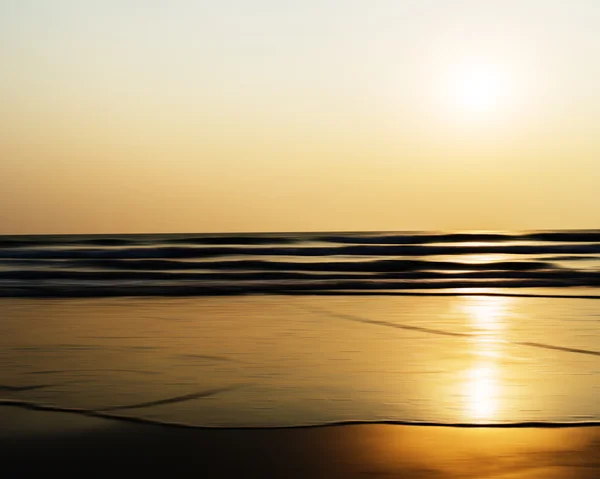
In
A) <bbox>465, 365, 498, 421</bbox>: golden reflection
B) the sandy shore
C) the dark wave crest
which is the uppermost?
the dark wave crest

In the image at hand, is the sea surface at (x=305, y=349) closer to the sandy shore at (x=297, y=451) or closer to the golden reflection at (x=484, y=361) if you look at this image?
the golden reflection at (x=484, y=361)

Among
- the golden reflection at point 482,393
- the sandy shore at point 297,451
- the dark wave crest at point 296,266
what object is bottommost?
the sandy shore at point 297,451

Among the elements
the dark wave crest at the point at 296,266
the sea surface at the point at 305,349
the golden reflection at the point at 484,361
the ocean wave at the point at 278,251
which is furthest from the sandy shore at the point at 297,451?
the ocean wave at the point at 278,251

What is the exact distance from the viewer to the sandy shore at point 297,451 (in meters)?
2.91

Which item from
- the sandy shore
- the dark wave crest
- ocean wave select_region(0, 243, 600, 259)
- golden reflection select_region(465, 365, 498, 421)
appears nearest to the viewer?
the sandy shore

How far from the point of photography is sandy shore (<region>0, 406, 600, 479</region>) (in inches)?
114

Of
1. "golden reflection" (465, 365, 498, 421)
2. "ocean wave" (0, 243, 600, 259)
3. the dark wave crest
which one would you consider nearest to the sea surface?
"golden reflection" (465, 365, 498, 421)

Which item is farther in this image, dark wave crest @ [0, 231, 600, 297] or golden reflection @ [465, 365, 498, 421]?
dark wave crest @ [0, 231, 600, 297]

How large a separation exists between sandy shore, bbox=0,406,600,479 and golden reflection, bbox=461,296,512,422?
36cm

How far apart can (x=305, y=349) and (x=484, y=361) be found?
45.9 inches

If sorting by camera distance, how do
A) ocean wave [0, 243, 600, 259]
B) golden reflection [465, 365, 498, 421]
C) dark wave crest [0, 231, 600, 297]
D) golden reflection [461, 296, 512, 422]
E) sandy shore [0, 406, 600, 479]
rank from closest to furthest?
sandy shore [0, 406, 600, 479] < golden reflection [465, 365, 498, 421] < golden reflection [461, 296, 512, 422] < dark wave crest [0, 231, 600, 297] < ocean wave [0, 243, 600, 259]

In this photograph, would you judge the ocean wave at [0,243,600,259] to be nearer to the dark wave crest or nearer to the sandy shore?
the dark wave crest

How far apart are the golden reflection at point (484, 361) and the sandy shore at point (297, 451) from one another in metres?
0.36

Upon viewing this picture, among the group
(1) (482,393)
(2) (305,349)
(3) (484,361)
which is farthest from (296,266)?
(1) (482,393)
